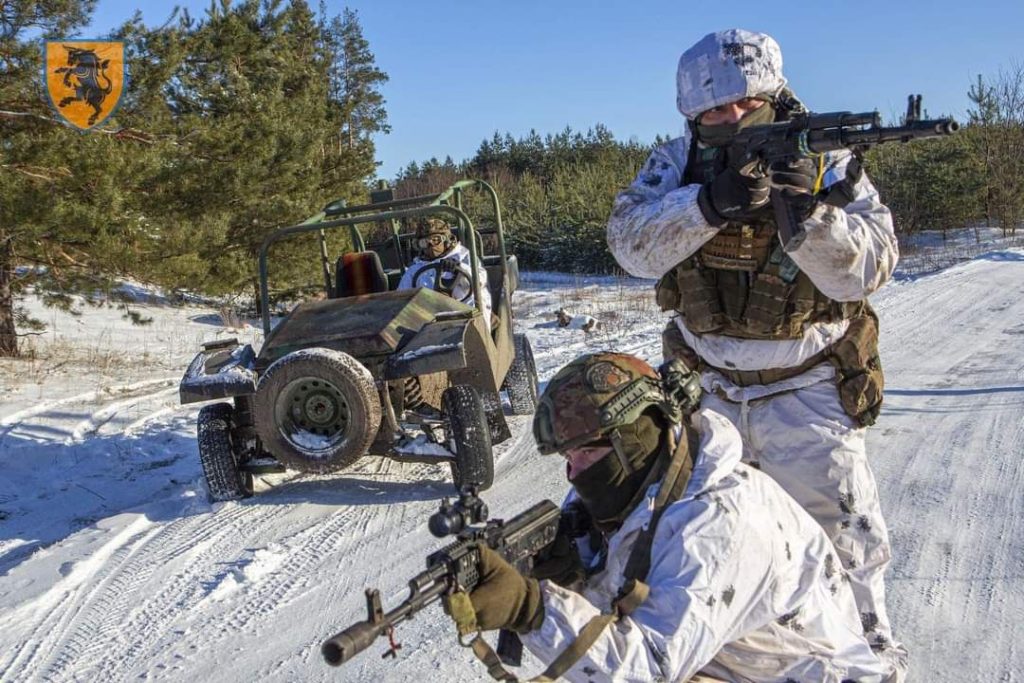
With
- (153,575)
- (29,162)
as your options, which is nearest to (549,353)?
(29,162)

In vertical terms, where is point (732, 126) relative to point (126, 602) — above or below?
above

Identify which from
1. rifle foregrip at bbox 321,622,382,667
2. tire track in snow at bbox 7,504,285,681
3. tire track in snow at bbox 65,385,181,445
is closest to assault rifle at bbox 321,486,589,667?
rifle foregrip at bbox 321,622,382,667

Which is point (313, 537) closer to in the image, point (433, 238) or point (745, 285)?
point (745, 285)

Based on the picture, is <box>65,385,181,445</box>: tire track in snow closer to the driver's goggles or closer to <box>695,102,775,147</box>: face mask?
the driver's goggles

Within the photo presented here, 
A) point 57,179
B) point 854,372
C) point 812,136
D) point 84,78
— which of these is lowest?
point 854,372

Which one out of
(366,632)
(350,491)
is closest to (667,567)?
(366,632)

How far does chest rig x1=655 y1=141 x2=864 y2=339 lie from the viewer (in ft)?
8.81

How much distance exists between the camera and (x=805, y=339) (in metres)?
2.71

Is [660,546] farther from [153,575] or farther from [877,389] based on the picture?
[153,575]

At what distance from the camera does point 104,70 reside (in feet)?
34.7

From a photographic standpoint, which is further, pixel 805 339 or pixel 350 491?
pixel 350 491

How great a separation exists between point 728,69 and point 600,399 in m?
1.11

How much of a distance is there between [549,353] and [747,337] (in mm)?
7642

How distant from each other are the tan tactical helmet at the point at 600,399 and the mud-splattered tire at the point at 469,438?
10.2 feet
